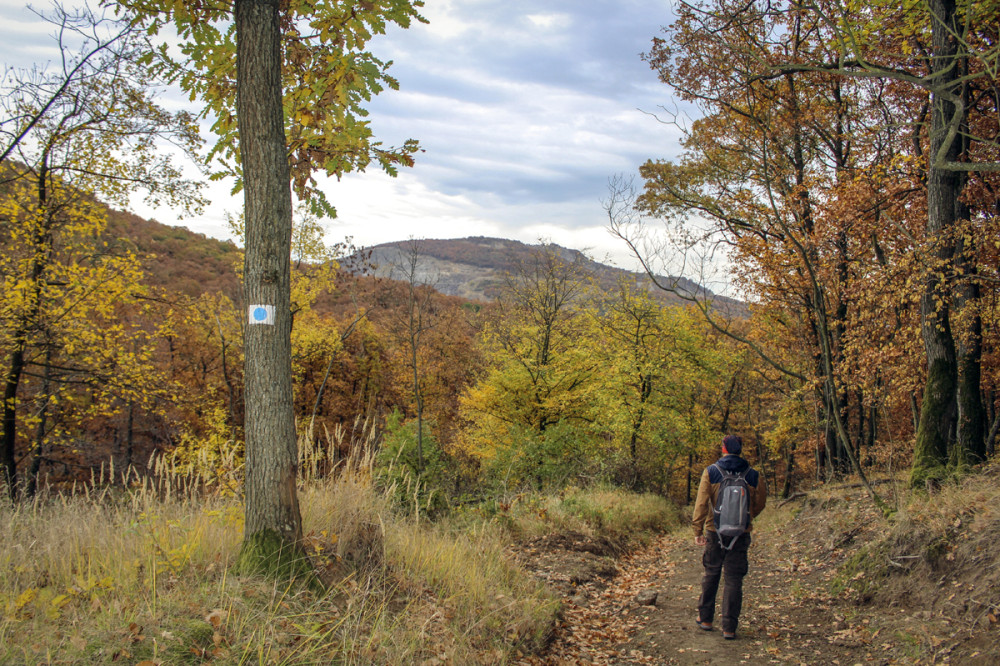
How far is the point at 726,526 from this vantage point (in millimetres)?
4902

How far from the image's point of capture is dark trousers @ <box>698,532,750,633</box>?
4.79 m

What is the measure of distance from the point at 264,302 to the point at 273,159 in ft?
3.09

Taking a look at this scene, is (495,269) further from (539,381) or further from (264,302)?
(264,302)

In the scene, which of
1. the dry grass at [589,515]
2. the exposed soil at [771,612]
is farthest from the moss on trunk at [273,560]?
the dry grass at [589,515]

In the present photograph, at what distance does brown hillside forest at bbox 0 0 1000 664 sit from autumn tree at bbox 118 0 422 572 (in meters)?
0.02

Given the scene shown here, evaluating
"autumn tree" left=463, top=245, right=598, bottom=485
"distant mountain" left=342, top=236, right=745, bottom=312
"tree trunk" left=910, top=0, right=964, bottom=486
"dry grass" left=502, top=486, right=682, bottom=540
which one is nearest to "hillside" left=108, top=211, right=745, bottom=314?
"distant mountain" left=342, top=236, right=745, bottom=312

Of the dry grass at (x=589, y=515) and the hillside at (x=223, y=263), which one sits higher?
the hillside at (x=223, y=263)

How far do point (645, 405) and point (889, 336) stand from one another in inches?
323

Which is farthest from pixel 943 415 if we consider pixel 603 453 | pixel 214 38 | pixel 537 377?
pixel 537 377

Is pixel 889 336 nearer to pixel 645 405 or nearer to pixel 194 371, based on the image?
pixel 645 405

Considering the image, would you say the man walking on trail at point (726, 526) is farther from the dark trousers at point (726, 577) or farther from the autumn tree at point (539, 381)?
the autumn tree at point (539, 381)

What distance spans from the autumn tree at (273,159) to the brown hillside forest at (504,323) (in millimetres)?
18

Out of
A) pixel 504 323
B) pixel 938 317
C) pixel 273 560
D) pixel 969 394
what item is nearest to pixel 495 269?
pixel 504 323

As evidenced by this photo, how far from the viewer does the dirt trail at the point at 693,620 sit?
445cm
